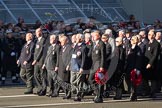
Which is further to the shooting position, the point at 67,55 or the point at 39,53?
the point at 39,53

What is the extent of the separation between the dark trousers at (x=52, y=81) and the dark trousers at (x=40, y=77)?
27 centimetres

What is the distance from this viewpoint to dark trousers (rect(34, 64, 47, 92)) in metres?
17.1

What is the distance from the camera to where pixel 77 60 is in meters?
16.0

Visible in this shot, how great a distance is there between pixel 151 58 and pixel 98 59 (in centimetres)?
195

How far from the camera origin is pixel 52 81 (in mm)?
16859

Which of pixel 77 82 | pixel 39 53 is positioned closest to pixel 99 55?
pixel 77 82

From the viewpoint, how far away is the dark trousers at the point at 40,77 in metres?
17.1

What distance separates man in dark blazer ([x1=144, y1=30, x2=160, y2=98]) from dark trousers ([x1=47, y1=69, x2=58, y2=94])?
2643 millimetres

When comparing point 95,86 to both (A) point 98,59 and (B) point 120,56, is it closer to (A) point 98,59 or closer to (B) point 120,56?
(A) point 98,59

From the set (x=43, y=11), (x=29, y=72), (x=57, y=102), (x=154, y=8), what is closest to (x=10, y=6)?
(x=43, y=11)

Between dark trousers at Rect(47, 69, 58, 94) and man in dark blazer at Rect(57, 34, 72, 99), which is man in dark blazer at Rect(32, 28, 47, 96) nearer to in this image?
dark trousers at Rect(47, 69, 58, 94)

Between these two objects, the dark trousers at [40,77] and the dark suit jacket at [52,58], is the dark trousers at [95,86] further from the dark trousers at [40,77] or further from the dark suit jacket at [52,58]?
the dark trousers at [40,77]

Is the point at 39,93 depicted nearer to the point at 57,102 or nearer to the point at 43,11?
the point at 57,102

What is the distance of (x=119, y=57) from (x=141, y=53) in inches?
27.4
